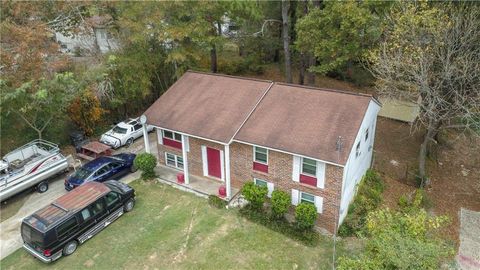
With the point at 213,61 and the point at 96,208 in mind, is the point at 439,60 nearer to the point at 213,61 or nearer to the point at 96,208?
the point at 213,61

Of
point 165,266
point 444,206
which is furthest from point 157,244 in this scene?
point 444,206

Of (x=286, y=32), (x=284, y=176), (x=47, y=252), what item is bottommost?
(x=47, y=252)

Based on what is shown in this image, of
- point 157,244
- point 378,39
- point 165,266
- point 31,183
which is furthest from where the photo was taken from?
point 378,39

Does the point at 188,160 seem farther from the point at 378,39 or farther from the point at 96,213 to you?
the point at 378,39

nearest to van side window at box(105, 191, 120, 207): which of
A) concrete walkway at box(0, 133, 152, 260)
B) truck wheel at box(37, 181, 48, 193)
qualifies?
concrete walkway at box(0, 133, 152, 260)

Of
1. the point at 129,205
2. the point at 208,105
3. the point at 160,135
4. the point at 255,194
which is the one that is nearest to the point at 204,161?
the point at 208,105
